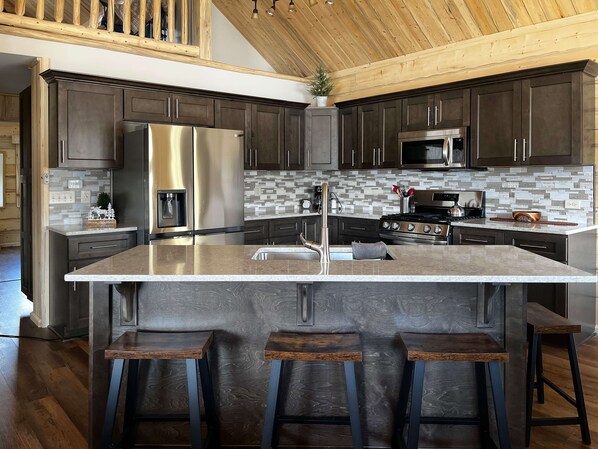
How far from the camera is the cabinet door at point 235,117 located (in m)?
5.28

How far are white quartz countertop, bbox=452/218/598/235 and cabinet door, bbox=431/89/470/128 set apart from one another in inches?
38.3

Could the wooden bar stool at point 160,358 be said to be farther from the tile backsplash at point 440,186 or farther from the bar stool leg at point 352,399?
the tile backsplash at point 440,186

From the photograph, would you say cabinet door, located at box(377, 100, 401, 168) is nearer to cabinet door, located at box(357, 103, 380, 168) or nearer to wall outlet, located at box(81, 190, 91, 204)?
cabinet door, located at box(357, 103, 380, 168)

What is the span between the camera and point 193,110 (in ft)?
16.6

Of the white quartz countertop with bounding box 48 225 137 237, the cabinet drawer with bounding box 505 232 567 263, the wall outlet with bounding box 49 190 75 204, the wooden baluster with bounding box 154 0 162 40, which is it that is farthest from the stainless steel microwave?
the wall outlet with bounding box 49 190 75 204

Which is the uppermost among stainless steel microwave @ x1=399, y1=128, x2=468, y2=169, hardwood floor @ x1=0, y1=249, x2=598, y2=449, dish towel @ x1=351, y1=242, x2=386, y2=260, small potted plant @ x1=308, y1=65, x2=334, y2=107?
small potted plant @ x1=308, y1=65, x2=334, y2=107

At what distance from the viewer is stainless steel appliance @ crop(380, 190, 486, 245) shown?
4.67 metres

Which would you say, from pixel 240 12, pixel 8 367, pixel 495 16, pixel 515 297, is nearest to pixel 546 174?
pixel 495 16

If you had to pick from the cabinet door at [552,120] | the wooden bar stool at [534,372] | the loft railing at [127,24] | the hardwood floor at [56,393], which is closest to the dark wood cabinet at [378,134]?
the cabinet door at [552,120]

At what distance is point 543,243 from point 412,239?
4.21ft

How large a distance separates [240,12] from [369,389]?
5.27m

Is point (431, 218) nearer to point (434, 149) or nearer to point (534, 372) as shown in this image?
point (434, 149)

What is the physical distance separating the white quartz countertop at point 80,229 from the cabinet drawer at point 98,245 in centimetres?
4

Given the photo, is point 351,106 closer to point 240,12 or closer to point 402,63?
point 402,63
